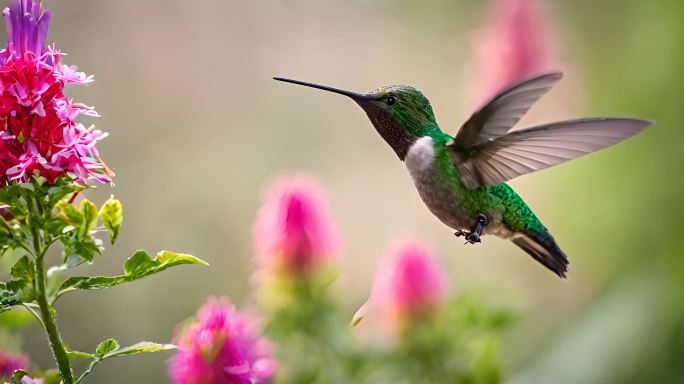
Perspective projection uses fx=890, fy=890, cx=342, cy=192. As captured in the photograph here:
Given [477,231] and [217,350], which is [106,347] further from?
[477,231]

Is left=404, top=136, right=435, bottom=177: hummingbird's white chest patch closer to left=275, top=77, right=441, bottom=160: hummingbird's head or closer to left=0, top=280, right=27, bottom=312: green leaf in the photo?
left=275, top=77, right=441, bottom=160: hummingbird's head

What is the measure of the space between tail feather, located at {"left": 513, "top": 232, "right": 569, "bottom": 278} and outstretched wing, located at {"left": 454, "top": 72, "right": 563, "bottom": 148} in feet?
0.99

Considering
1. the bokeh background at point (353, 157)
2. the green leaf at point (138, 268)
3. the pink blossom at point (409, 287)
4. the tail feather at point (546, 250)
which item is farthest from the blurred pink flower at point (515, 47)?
the green leaf at point (138, 268)

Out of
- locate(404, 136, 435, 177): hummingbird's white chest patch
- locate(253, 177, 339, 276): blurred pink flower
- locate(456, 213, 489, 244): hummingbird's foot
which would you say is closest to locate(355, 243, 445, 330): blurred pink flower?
locate(253, 177, 339, 276): blurred pink flower

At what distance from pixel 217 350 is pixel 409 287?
133 cm

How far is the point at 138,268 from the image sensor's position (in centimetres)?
124

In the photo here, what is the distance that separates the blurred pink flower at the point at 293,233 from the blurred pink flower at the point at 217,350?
118 cm

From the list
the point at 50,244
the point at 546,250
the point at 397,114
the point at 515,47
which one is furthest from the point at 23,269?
the point at 515,47

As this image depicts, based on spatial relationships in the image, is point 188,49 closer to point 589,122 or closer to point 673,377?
point 673,377

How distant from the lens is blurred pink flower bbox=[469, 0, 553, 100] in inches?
137

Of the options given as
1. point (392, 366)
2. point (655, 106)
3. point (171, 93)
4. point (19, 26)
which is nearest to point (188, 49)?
point (171, 93)

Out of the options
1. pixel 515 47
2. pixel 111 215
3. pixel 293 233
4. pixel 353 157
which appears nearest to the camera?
pixel 111 215

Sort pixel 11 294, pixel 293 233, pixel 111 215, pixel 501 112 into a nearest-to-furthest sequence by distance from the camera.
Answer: pixel 11 294
pixel 111 215
pixel 501 112
pixel 293 233

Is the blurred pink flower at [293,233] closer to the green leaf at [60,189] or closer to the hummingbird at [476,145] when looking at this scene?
the hummingbird at [476,145]
